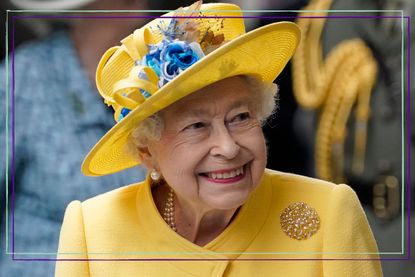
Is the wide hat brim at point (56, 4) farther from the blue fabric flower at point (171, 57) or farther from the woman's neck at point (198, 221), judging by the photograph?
the woman's neck at point (198, 221)

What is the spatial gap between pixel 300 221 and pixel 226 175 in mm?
218

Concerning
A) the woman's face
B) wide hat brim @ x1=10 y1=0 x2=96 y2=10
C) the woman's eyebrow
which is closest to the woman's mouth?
the woman's face

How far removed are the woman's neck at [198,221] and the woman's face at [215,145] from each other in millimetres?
111

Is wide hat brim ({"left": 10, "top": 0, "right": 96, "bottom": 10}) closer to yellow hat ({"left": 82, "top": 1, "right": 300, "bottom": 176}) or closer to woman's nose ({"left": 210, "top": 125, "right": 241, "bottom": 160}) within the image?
yellow hat ({"left": 82, "top": 1, "right": 300, "bottom": 176})

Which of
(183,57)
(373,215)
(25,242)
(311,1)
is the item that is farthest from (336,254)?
(25,242)

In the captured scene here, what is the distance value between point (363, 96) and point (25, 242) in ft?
3.09

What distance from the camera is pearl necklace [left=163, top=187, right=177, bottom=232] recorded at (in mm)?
1579

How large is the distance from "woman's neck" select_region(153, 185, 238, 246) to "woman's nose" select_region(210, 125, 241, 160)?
0.66ft

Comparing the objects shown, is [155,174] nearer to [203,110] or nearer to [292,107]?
[203,110]

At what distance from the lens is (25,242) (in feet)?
5.81

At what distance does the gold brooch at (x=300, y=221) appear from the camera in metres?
1.49

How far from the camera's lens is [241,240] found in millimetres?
1517

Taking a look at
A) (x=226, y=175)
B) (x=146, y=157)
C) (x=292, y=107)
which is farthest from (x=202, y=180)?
(x=292, y=107)

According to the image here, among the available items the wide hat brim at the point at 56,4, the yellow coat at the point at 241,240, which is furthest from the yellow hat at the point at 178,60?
the wide hat brim at the point at 56,4
